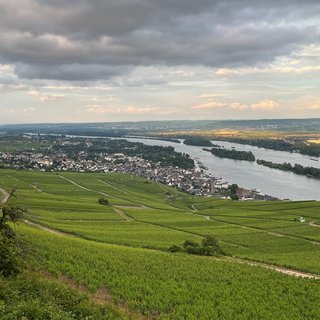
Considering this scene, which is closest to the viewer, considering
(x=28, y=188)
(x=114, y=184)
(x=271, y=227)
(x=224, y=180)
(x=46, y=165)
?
(x=271, y=227)

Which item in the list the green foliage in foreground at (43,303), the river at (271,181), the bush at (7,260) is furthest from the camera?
the river at (271,181)

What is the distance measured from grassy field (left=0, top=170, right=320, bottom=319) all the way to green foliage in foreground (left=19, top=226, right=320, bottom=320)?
0.22ft

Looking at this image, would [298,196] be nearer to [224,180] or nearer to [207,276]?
[224,180]

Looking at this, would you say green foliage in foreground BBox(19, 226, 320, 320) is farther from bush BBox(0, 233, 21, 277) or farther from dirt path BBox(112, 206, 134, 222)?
dirt path BBox(112, 206, 134, 222)

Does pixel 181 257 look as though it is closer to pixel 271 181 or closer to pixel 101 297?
pixel 101 297

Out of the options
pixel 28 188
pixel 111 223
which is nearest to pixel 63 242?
pixel 111 223

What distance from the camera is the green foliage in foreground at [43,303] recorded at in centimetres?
1811

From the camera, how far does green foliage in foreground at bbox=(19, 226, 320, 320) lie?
24359 mm

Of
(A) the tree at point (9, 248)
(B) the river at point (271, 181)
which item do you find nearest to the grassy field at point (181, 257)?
(A) the tree at point (9, 248)

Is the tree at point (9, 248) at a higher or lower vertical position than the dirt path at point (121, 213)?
higher

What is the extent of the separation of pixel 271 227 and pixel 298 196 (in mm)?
60234

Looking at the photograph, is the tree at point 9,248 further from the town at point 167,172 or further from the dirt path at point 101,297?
the town at point 167,172

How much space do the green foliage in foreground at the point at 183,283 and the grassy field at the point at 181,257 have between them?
68mm

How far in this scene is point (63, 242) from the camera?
1459 inches
